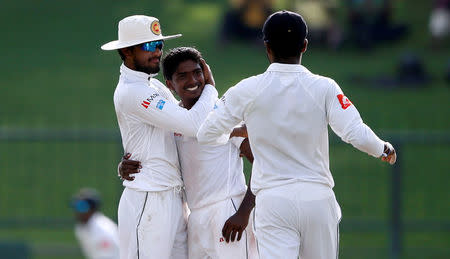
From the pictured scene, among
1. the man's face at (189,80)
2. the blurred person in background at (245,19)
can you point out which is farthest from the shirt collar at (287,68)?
the blurred person in background at (245,19)

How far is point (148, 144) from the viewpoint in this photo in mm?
6426

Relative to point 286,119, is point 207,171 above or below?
below

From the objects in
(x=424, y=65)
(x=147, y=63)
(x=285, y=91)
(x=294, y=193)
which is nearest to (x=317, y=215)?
(x=294, y=193)

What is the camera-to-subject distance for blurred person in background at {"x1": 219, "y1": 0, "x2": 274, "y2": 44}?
72.2 ft

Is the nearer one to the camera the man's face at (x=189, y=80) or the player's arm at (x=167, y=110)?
the player's arm at (x=167, y=110)

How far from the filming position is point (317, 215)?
5.69 meters

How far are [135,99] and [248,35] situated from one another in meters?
16.7

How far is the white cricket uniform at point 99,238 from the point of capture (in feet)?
37.8

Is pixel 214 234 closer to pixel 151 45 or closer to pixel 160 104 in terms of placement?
pixel 160 104

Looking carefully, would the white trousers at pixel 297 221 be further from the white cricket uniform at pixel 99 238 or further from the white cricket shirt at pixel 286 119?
the white cricket uniform at pixel 99 238

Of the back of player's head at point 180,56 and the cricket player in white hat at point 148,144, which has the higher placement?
the back of player's head at point 180,56

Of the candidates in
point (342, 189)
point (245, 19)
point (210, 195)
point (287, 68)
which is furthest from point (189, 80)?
point (245, 19)

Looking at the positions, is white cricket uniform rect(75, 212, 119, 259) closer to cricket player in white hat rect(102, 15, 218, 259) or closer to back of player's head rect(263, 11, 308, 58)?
cricket player in white hat rect(102, 15, 218, 259)

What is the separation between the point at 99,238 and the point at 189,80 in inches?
222
